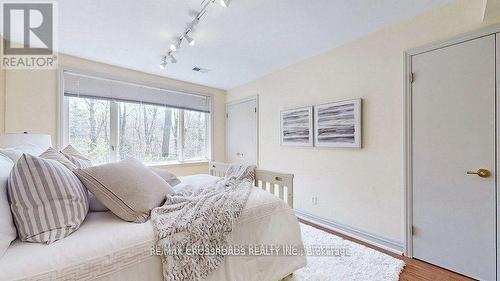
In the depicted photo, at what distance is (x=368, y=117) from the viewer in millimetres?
2402

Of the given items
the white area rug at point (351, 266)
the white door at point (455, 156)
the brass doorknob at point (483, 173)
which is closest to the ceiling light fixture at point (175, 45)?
the white door at point (455, 156)

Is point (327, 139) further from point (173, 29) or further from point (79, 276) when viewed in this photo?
point (79, 276)

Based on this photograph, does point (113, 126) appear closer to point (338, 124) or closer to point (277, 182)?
point (277, 182)

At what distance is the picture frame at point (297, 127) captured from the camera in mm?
2967

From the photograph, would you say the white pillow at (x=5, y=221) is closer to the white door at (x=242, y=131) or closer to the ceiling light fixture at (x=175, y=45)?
the ceiling light fixture at (x=175, y=45)

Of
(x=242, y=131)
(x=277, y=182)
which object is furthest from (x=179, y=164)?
(x=277, y=182)

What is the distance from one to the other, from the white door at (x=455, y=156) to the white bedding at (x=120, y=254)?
1421 mm

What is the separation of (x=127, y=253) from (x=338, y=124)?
7.93ft

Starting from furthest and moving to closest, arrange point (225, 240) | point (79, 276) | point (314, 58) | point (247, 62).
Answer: point (247, 62)
point (314, 58)
point (225, 240)
point (79, 276)

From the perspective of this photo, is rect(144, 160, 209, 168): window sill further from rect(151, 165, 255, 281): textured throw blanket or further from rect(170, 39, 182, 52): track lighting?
rect(151, 165, 255, 281): textured throw blanket

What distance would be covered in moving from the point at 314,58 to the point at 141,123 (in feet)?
9.34

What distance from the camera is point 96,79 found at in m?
3.10

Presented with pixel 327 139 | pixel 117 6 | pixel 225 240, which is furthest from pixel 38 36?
pixel 327 139

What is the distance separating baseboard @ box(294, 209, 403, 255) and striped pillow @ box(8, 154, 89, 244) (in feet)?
8.47
